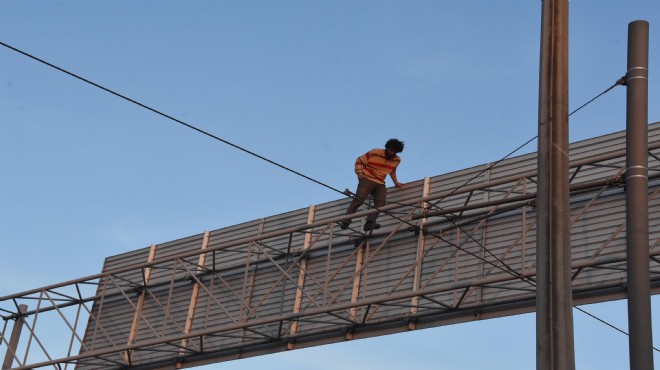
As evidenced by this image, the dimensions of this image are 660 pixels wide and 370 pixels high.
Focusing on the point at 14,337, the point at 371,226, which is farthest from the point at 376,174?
the point at 14,337

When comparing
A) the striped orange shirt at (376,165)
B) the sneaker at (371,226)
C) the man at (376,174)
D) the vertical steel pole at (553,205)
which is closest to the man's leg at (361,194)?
the man at (376,174)

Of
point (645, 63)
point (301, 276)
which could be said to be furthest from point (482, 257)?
point (645, 63)

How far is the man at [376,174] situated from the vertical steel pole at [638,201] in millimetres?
8622

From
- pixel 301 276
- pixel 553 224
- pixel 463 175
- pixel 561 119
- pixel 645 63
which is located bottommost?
pixel 553 224

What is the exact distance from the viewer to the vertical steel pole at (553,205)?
908cm

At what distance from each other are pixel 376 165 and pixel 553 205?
31.7ft

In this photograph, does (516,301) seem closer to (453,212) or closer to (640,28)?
(453,212)

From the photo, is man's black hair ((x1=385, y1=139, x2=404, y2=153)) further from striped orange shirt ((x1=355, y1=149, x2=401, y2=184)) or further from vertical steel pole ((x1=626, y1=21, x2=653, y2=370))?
vertical steel pole ((x1=626, y1=21, x2=653, y2=370))

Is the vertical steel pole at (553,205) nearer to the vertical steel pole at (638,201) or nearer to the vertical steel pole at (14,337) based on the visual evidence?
the vertical steel pole at (638,201)

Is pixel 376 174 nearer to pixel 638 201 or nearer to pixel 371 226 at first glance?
pixel 371 226

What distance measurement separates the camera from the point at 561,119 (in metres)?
9.80

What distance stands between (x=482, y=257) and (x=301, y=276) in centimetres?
372

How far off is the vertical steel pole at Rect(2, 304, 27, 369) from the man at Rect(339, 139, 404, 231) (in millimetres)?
8030

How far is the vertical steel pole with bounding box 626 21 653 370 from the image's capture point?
9.59m
